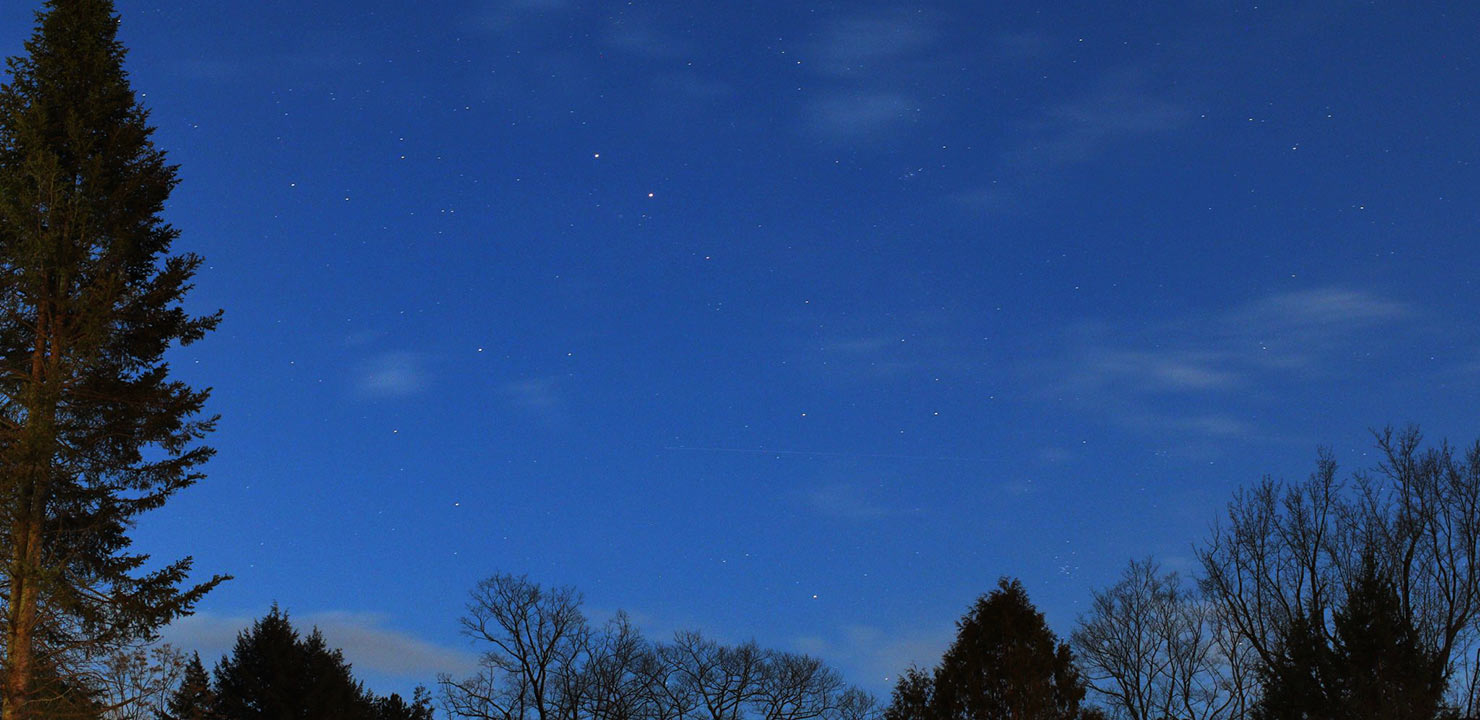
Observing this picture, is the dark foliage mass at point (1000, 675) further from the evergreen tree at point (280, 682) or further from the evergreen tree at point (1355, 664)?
the evergreen tree at point (280, 682)

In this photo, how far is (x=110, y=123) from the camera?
71.8 ft

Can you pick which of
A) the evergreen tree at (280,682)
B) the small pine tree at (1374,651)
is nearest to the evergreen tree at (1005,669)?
the small pine tree at (1374,651)

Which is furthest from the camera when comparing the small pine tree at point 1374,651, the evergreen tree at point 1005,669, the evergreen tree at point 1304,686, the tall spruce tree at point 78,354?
the evergreen tree at point 1304,686

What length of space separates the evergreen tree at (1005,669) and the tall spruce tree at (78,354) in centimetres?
1420

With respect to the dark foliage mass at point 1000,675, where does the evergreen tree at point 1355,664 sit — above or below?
above

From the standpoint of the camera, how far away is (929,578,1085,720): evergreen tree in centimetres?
2423

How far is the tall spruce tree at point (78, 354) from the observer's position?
18750mm

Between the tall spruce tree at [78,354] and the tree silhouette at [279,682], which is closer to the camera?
the tall spruce tree at [78,354]

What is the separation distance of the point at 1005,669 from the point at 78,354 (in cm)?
1784

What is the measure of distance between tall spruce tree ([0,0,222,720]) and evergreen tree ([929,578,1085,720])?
559 inches

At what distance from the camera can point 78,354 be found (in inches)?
778

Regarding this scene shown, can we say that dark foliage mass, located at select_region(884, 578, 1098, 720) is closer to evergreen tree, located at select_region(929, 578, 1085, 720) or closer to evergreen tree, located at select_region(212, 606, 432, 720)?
evergreen tree, located at select_region(929, 578, 1085, 720)

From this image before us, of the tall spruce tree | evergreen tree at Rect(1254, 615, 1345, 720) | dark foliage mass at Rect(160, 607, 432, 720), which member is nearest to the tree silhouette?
dark foliage mass at Rect(160, 607, 432, 720)

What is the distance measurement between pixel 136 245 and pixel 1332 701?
30.1 metres
